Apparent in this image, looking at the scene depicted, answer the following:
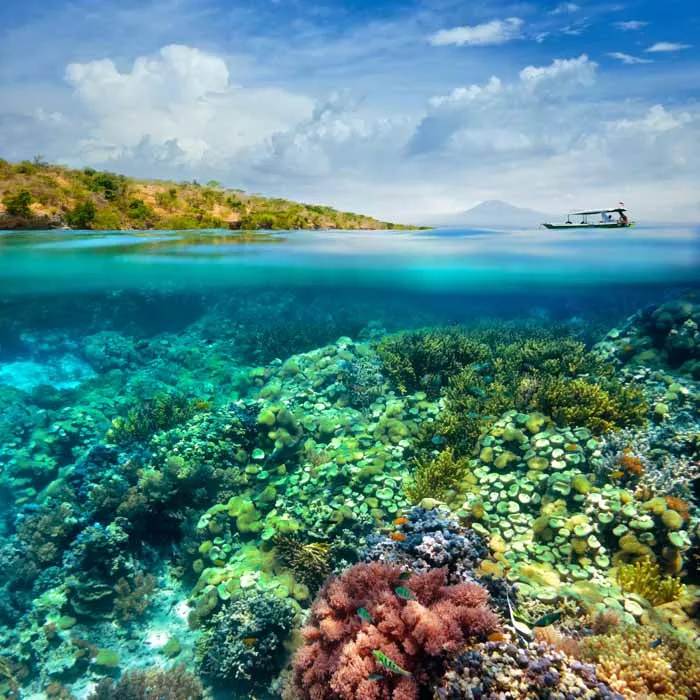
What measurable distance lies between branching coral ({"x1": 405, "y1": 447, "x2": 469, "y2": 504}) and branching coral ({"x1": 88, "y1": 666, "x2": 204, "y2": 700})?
387cm

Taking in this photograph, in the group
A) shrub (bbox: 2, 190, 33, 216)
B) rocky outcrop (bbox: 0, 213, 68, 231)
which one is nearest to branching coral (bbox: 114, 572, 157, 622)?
rocky outcrop (bbox: 0, 213, 68, 231)

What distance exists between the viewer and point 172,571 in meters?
7.67

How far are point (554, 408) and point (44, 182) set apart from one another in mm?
22455

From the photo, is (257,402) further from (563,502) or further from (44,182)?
(44,182)

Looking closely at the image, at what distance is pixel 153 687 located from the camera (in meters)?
5.80

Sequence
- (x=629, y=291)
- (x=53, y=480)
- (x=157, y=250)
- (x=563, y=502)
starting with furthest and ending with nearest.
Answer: (x=629, y=291)
(x=157, y=250)
(x=53, y=480)
(x=563, y=502)

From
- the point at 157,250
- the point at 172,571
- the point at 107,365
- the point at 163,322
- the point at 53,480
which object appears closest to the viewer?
the point at 172,571

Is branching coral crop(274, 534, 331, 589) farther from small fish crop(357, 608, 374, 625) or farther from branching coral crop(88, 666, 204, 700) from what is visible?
small fish crop(357, 608, 374, 625)

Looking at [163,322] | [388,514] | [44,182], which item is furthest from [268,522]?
[163,322]

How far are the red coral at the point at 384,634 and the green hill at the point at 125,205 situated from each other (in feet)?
63.6

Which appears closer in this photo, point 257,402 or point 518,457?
point 518,457

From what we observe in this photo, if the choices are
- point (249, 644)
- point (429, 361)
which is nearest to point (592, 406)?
point (429, 361)

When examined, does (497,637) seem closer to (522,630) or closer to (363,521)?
(522,630)

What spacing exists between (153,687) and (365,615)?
3.98 m
